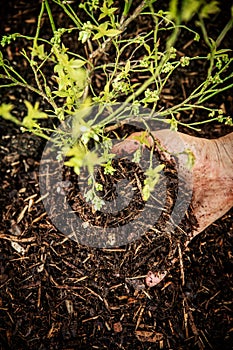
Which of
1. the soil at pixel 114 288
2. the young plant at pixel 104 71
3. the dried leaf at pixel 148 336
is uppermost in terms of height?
the young plant at pixel 104 71

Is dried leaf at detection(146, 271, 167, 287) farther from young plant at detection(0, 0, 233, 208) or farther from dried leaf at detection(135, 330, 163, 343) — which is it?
young plant at detection(0, 0, 233, 208)

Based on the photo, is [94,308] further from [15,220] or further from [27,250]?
[15,220]

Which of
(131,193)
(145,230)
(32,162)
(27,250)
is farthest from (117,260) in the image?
(32,162)

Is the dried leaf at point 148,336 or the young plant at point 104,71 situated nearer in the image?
the young plant at point 104,71

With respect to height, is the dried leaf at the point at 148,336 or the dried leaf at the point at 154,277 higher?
the dried leaf at the point at 154,277

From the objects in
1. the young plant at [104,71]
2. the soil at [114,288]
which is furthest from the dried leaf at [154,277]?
the young plant at [104,71]

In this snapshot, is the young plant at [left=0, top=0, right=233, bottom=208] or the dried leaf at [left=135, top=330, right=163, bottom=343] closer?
the young plant at [left=0, top=0, right=233, bottom=208]

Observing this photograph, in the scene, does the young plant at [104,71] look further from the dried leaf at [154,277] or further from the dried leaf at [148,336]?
the dried leaf at [148,336]

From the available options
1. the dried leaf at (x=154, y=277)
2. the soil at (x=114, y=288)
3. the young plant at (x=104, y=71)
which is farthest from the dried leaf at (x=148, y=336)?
the young plant at (x=104, y=71)

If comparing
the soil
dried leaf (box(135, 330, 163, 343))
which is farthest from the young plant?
dried leaf (box(135, 330, 163, 343))

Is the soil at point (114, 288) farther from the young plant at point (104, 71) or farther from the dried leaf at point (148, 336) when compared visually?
the young plant at point (104, 71)
